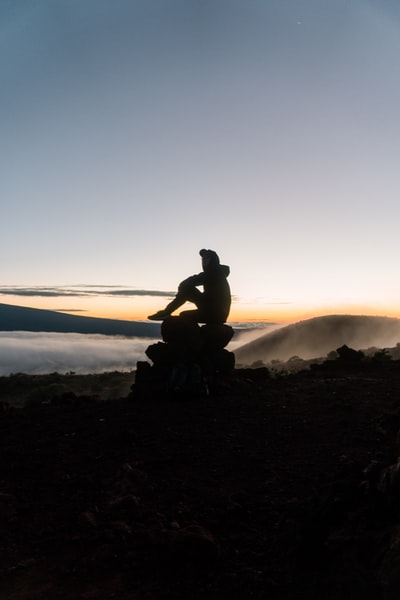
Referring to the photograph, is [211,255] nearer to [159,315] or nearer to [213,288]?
[213,288]

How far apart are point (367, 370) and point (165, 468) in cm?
1054

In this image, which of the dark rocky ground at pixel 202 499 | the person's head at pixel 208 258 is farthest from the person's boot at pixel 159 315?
the dark rocky ground at pixel 202 499

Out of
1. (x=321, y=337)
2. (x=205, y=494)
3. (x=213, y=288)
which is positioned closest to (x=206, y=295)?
(x=213, y=288)

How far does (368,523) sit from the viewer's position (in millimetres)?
4375

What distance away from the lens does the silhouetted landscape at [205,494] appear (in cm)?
457

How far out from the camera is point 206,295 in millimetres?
15492

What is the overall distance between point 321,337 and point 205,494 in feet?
153

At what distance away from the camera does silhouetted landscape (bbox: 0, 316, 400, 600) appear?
4.57 m

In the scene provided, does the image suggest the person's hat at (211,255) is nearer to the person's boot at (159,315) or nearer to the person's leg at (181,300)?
the person's leg at (181,300)

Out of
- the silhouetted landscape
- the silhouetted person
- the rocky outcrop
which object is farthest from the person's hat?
the silhouetted landscape

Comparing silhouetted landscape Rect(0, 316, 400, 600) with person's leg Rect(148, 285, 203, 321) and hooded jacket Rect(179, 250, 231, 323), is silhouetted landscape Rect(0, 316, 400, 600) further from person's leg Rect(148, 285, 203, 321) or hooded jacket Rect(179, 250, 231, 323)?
hooded jacket Rect(179, 250, 231, 323)

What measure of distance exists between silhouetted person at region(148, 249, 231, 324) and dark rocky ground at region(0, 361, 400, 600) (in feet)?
10.00

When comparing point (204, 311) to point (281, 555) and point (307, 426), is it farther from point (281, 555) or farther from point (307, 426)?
point (281, 555)

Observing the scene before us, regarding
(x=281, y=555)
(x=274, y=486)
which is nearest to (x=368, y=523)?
(x=281, y=555)
